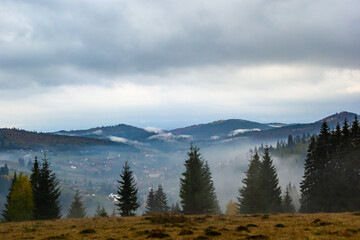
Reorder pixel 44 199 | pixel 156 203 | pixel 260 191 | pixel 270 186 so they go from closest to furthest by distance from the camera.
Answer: pixel 44 199
pixel 260 191
pixel 270 186
pixel 156 203

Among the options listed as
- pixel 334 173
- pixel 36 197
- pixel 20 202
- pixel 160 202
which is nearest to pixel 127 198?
pixel 36 197

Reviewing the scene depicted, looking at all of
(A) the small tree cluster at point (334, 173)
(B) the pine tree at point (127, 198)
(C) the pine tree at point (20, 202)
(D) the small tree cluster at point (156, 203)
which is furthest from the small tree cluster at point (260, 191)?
(C) the pine tree at point (20, 202)

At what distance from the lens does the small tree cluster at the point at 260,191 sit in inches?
2493

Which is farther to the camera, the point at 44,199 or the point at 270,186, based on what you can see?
the point at 270,186

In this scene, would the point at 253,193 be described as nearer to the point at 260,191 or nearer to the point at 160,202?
the point at 260,191

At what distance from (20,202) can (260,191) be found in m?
53.1

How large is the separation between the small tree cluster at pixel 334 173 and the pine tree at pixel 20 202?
60509mm

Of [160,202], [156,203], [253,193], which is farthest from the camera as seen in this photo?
[160,202]

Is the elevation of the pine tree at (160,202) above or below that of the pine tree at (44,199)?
below

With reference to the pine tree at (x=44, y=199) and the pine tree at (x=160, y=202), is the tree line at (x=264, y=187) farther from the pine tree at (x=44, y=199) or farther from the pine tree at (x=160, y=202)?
the pine tree at (x=160, y=202)

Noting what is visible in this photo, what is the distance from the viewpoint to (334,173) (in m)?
59.2

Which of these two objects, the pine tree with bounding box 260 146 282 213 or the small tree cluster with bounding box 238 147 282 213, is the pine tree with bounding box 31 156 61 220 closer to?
the small tree cluster with bounding box 238 147 282 213

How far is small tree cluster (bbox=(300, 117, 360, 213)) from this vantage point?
184 feet

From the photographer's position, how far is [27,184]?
229 ft
